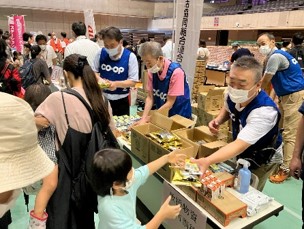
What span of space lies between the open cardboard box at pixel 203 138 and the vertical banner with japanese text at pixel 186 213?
0.33m

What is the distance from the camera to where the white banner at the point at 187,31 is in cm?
334

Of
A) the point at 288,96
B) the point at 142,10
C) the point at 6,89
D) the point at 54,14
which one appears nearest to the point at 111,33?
the point at 6,89

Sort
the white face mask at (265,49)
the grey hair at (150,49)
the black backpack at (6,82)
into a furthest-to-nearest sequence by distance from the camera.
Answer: the white face mask at (265,49)
the black backpack at (6,82)
the grey hair at (150,49)

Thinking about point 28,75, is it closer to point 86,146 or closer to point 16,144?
point 86,146

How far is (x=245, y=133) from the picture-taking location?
1.48m

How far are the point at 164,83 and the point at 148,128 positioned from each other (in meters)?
0.54

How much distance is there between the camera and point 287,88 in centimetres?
312

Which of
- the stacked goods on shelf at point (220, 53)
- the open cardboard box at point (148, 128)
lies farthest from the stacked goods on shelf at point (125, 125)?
the stacked goods on shelf at point (220, 53)

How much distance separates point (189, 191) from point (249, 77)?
0.78 meters

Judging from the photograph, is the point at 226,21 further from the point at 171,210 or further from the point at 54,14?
the point at 171,210

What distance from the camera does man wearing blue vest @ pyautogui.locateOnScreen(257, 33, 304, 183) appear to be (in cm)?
303

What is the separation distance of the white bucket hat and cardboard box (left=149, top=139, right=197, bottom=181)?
1091 millimetres

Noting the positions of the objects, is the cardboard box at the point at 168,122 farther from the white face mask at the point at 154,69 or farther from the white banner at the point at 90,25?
the white banner at the point at 90,25

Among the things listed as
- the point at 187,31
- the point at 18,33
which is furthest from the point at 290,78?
the point at 18,33
